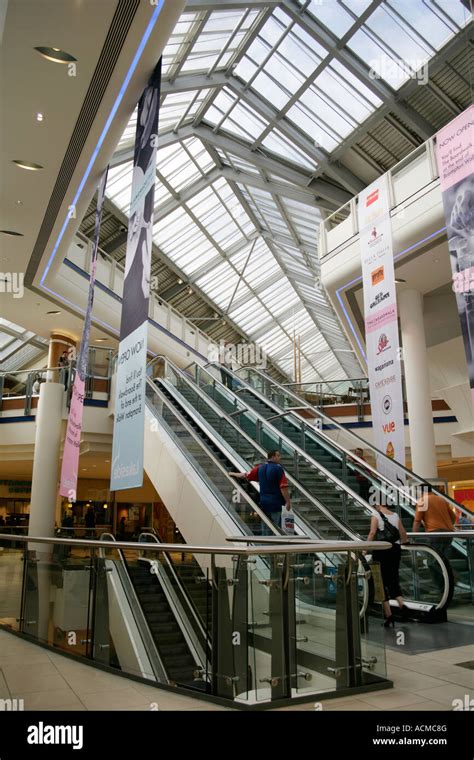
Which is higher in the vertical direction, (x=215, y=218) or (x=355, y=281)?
(x=215, y=218)

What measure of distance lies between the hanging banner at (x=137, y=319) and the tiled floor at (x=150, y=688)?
157 cm

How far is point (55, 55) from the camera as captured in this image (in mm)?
6051

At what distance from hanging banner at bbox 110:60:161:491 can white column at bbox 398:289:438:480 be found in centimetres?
710

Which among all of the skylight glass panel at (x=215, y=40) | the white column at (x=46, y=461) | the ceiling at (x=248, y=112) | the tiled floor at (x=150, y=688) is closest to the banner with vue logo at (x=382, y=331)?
the tiled floor at (x=150, y=688)

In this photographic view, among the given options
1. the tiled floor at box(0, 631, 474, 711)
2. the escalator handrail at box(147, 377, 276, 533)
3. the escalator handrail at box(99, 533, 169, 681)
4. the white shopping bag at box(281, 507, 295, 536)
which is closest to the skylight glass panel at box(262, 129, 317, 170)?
the escalator handrail at box(147, 377, 276, 533)

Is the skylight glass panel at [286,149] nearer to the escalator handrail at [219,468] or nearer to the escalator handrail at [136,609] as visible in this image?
the escalator handrail at [219,468]

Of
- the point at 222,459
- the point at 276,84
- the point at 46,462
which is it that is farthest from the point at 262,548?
the point at 276,84

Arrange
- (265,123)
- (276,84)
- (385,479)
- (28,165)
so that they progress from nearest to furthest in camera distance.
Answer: (28,165) → (385,479) → (276,84) → (265,123)

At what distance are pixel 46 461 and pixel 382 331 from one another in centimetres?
848

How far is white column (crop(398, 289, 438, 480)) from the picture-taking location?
1158 centimetres

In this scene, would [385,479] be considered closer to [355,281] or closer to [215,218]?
[355,281]
